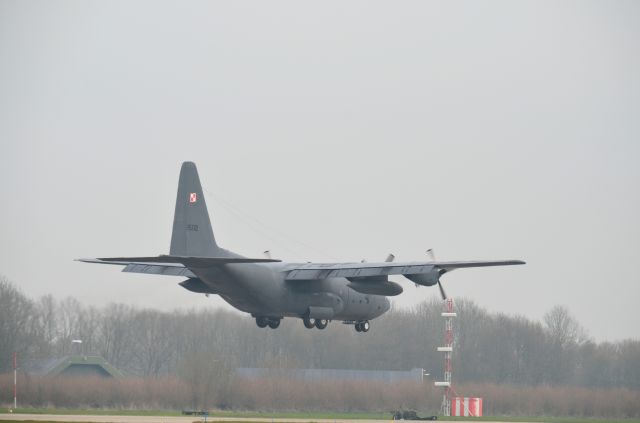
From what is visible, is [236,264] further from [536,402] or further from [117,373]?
[536,402]

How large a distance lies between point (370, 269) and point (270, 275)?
4.46 meters

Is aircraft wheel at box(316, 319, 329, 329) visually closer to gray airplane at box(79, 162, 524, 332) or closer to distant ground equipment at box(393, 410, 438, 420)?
gray airplane at box(79, 162, 524, 332)

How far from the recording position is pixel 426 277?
183ft

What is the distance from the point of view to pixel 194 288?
5666 centimetres

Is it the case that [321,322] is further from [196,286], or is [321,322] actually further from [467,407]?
[467,407]

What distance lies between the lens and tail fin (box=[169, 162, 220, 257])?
53.4 metres

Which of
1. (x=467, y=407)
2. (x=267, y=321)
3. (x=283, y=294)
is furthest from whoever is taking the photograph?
(x=467, y=407)

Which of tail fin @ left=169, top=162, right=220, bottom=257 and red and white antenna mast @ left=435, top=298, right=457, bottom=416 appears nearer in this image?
tail fin @ left=169, top=162, right=220, bottom=257

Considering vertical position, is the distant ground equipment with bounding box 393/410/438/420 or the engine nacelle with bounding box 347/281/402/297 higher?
the engine nacelle with bounding box 347/281/402/297

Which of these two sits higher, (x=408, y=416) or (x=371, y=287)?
(x=371, y=287)

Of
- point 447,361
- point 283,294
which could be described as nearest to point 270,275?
point 283,294

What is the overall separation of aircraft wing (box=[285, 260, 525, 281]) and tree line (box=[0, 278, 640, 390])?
10.9m

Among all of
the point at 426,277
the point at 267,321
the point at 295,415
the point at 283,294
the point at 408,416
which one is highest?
the point at 426,277

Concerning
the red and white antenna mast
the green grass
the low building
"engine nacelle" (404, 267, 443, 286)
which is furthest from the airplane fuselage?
the low building
